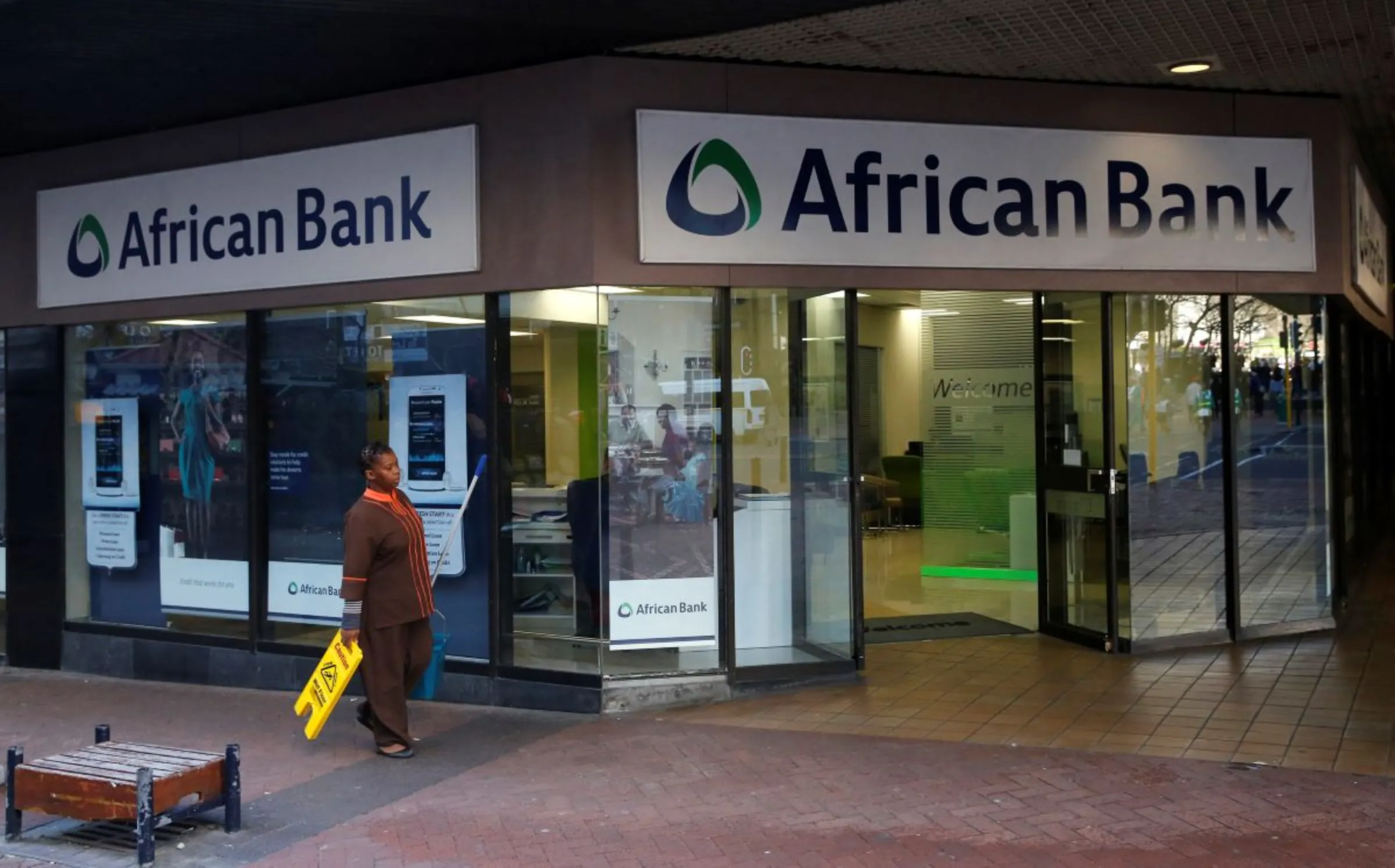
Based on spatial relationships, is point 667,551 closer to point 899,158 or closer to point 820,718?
point 820,718

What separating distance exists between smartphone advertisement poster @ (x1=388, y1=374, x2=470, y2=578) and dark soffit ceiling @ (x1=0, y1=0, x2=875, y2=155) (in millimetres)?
1996

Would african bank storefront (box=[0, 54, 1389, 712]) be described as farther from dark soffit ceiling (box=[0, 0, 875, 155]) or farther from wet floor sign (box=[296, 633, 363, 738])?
wet floor sign (box=[296, 633, 363, 738])

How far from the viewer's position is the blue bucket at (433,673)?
292 inches

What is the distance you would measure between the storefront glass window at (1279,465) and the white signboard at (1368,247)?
0.88m

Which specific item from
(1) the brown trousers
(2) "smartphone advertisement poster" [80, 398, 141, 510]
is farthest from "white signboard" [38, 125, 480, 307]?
(1) the brown trousers

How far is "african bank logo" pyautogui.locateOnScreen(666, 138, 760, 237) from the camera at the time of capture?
8.06 metres

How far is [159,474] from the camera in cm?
999

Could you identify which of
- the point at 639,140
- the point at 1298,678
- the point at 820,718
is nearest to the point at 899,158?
the point at 639,140

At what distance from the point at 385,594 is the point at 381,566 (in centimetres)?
15

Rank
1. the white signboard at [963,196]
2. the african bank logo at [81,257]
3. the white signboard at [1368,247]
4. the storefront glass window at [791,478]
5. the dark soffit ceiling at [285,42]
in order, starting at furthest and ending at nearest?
the white signboard at [1368,247]
the african bank logo at [81,257]
the storefront glass window at [791,478]
the white signboard at [963,196]
the dark soffit ceiling at [285,42]

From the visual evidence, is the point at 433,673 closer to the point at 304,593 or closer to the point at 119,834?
the point at 119,834

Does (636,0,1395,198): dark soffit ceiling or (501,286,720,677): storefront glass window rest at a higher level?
(636,0,1395,198): dark soffit ceiling

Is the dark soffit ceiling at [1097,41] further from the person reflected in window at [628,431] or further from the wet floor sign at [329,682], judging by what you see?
the wet floor sign at [329,682]

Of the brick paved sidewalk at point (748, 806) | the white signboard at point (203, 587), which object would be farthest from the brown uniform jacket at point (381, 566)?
the white signboard at point (203, 587)
